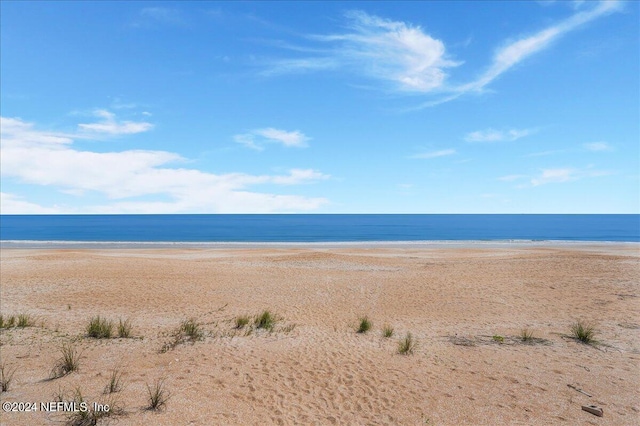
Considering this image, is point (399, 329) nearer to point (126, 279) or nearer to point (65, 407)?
point (65, 407)

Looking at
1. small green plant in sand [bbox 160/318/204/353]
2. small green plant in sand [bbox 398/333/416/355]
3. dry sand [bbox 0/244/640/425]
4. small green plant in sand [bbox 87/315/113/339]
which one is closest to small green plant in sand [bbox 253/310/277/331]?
dry sand [bbox 0/244/640/425]

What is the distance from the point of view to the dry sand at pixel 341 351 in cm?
668

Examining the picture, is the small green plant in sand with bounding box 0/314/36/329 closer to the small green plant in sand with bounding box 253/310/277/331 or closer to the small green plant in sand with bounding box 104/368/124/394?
the small green plant in sand with bounding box 104/368/124/394

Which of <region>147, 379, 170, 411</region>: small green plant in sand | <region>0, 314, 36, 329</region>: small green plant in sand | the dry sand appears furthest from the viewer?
<region>0, 314, 36, 329</region>: small green plant in sand

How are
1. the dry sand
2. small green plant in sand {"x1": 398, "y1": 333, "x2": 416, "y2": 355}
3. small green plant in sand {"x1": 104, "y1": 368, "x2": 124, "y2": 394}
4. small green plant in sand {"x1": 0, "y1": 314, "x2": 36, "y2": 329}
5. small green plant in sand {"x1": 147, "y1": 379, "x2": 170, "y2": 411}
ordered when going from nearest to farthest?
1. small green plant in sand {"x1": 147, "y1": 379, "x2": 170, "y2": 411}
2. the dry sand
3. small green plant in sand {"x1": 104, "y1": 368, "x2": 124, "y2": 394}
4. small green plant in sand {"x1": 398, "y1": 333, "x2": 416, "y2": 355}
5. small green plant in sand {"x1": 0, "y1": 314, "x2": 36, "y2": 329}

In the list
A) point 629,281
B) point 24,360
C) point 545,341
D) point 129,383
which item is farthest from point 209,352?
point 629,281

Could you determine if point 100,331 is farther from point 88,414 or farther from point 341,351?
point 341,351

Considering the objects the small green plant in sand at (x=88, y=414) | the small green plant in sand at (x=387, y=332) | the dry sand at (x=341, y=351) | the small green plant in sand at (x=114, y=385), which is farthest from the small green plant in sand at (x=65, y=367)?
the small green plant in sand at (x=387, y=332)

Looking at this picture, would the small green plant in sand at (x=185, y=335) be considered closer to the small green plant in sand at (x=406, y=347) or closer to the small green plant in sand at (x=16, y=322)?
the small green plant in sand at (x=16, y=322)

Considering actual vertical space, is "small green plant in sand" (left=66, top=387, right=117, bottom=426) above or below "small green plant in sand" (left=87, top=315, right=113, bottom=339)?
below

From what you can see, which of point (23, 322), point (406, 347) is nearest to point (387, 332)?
point (406, 347)

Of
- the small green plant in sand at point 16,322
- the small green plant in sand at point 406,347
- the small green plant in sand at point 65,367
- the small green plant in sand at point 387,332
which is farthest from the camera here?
the small green plant in sand at point 16,322

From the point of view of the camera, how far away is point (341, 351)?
→ 957cm

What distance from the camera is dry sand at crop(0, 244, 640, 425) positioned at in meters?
6.68
